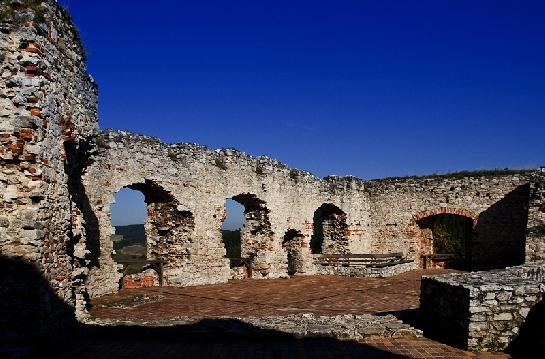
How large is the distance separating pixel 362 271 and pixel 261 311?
7025 millimetres

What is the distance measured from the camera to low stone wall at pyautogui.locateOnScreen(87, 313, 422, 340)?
245 inches

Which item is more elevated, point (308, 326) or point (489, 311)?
point (489, 311)

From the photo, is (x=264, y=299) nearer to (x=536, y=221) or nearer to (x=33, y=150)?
(x=33, y=150)

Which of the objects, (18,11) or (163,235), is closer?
(18,11)

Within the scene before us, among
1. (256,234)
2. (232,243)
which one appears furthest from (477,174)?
(232,243)

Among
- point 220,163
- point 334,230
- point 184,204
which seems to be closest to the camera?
point 184,204

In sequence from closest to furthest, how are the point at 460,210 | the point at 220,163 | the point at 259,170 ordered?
the point at 220,163
the point at 259,170
the point at 460,210

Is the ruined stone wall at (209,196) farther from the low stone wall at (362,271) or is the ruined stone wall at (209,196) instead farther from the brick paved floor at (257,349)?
the brick paved floor at (257,349)

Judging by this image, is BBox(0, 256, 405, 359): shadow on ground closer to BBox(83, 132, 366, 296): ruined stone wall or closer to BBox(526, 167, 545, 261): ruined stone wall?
BBox(83, 132, 366, 296): ruined stone wall

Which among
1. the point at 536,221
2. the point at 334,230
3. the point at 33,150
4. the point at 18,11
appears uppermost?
the point at 18,11

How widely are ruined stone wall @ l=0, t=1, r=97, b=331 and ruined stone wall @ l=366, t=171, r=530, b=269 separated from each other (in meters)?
14.9

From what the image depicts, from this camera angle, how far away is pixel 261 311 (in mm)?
8789

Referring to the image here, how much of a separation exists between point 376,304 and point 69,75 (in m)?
7.21

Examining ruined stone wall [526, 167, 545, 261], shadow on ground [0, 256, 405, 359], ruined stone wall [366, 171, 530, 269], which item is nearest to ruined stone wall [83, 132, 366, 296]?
ruined stone wall [366, 171, 530, 269]
